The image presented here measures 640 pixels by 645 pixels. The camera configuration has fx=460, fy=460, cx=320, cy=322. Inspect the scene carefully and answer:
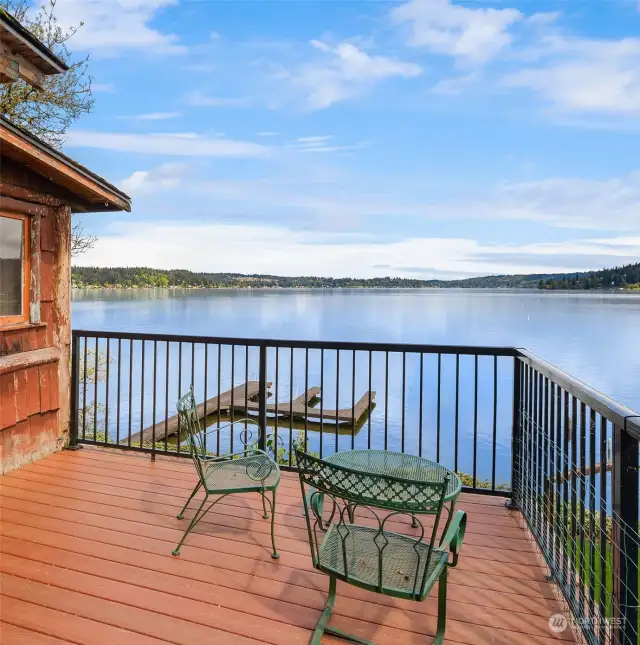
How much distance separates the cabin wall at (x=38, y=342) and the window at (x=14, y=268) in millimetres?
54

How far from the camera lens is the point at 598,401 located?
1583mm

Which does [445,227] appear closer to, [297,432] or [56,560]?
[297,432]

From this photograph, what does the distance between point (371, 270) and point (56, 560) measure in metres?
40.4

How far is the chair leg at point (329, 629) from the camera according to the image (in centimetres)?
175

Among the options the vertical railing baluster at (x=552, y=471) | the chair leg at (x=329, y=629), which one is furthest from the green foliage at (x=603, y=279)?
the chair leg at (x=329, y=629)

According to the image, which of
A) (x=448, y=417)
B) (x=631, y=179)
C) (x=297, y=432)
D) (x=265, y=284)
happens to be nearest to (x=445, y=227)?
(x=631, y=179)

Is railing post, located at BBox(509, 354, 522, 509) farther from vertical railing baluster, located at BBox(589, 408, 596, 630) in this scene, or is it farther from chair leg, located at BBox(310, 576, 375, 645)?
chair leg, located at BBox(310, 576, 375, 645)

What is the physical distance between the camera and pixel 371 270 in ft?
137

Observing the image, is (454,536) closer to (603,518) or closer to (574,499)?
(603,518)

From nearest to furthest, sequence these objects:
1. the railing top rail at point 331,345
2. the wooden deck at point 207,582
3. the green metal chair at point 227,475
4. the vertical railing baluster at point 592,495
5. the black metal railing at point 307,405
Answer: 1. the vertical railing baluster at point 592,495
2. the wooden deck at point 207,582
3. the green metal chair at point 227,475
4. the railing top rail at point 331,345
5. the black metal railing at point 307,405

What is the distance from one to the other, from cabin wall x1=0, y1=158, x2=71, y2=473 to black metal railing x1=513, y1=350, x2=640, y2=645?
141 inches

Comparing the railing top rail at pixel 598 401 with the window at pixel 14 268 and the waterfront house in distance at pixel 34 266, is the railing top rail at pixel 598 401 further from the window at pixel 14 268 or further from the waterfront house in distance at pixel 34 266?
the window at pixel 14 268

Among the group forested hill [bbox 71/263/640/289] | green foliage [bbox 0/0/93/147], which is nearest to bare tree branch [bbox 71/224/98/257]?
green foliage [bbox 0/0/93/147]

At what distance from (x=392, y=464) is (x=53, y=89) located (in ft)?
27.7
